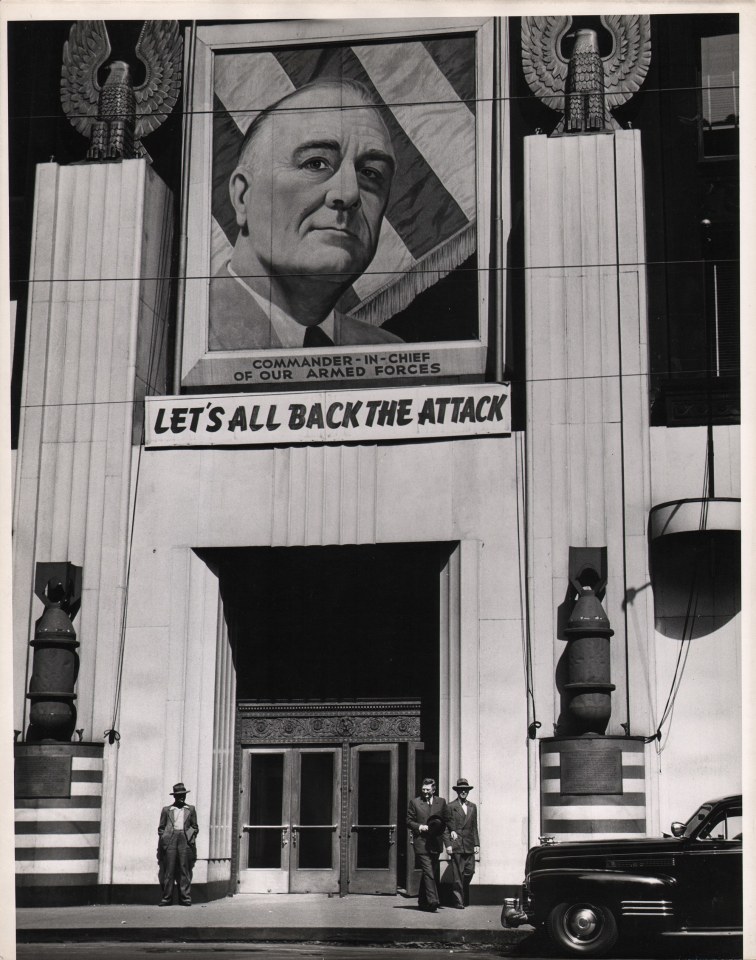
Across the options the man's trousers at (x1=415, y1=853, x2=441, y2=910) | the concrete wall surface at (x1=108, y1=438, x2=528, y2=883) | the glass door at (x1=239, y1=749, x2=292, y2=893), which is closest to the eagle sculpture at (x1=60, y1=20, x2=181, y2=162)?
the concrete wall surface at (x1=108, y1=438, x2=528, y2=883)

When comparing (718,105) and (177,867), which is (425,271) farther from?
(177,867)

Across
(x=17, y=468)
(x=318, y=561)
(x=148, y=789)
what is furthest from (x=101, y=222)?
(x=148, y=789)

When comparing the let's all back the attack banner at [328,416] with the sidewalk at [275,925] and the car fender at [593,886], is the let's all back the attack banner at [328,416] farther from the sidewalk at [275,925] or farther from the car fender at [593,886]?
the car fender at [593,886]

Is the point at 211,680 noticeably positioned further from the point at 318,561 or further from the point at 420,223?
the point at 420,223

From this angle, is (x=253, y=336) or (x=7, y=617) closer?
(x=7, y=617)

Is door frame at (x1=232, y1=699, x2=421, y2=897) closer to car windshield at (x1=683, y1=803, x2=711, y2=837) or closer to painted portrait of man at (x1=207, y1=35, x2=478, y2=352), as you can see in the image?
painted portrait of man at (x1=207, y1=35, x2=478, y2=352)

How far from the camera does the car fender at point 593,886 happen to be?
14055 mm

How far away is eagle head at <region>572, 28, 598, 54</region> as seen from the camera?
19.5m

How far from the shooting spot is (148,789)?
18984mm

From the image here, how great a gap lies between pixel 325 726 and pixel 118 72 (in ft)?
34.0

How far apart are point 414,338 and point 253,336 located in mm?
2409

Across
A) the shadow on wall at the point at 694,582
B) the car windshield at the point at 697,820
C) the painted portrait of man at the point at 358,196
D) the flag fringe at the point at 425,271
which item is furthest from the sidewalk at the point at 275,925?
the flag fringe at the point at 425,271

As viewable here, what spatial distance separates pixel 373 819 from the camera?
19719mm

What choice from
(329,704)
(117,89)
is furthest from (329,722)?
(117,89)
